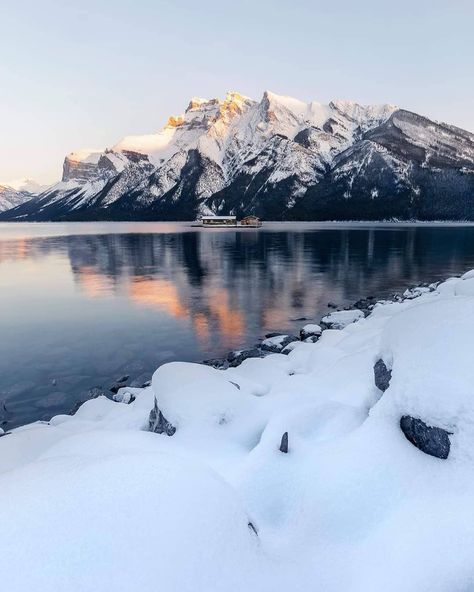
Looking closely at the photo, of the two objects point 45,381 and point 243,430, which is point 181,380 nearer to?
point 243,430

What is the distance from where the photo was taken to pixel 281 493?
6.09 m

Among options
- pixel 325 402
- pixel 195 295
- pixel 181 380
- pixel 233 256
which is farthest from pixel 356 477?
pixel 233 256

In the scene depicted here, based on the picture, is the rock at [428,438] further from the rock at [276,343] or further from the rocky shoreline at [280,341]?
the rock at [276,343]

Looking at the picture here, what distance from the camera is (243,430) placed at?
26.5 ft

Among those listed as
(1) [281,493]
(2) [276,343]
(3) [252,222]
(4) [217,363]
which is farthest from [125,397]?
(3) [252,222]

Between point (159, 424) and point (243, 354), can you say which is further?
point (243, 354)

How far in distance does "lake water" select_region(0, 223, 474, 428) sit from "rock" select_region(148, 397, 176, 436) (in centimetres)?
661

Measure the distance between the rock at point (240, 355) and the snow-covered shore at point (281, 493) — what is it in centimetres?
938

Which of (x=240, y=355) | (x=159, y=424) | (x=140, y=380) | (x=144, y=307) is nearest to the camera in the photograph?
(x=159, y=424)

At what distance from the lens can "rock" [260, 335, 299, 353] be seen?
19.8 metres

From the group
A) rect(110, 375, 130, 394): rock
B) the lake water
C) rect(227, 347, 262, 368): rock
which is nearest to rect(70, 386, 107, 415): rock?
the lake water

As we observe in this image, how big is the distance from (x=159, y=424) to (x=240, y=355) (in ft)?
32.5

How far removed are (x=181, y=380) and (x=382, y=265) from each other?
50.0m

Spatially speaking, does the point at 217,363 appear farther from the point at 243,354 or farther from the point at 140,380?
the point at 140,380
